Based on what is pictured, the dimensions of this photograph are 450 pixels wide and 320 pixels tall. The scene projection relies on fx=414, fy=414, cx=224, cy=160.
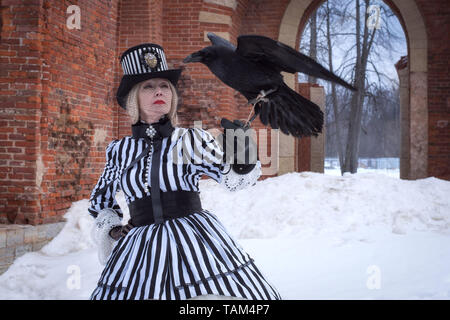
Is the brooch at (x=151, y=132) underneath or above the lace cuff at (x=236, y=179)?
above

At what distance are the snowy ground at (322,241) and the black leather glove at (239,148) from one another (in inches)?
79.7

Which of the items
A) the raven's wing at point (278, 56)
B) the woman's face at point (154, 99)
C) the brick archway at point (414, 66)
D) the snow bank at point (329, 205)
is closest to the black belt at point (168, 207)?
the woman's face at point (154, 99)

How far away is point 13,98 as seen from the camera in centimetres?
463

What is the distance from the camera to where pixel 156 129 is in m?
2.00

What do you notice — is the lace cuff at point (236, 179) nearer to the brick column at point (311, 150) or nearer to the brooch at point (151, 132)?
the brooch at point (151, 132)

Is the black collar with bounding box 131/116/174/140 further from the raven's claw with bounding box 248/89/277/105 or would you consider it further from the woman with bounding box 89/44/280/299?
the raven's claw with bounding box 248/89/277/105

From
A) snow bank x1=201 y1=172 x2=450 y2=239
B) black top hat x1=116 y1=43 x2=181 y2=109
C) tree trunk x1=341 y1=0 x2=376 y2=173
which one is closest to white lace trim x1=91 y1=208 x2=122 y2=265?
black top hat x1=116 y1=43 x2=181 y2=109

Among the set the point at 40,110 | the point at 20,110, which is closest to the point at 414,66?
the point at 40,110

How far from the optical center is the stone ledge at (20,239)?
4.24 metres

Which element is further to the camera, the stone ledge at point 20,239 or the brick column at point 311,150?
the brick column at point 311,150

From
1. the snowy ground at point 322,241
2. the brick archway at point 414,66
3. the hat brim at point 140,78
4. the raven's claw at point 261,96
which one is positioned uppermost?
the brick archway at point 414,66

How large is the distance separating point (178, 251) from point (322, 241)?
12.0ft
